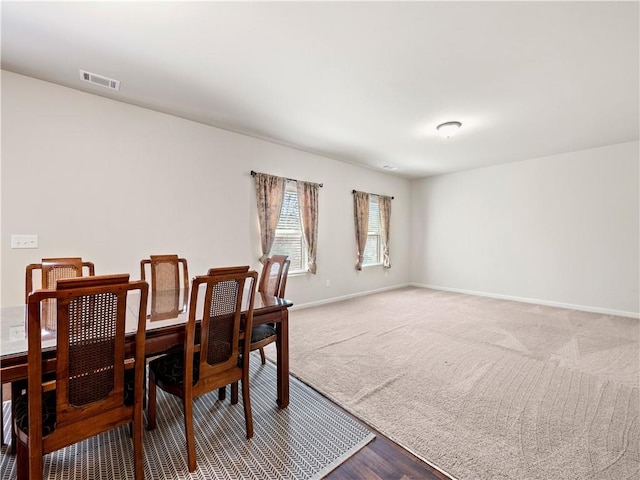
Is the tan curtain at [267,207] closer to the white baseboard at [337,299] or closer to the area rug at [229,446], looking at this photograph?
the white baseboard at [337,299]

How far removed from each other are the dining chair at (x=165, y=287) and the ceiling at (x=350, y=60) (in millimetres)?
1738

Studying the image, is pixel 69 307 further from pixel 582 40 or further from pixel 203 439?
pixel 582 40

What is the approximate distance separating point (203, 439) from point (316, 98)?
314 cm

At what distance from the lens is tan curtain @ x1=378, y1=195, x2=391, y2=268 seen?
6.52 m

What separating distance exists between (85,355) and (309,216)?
3891 millimetres

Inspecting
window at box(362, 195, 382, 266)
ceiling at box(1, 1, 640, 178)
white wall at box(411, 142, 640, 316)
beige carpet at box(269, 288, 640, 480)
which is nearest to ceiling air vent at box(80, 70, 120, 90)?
ceiling at box(1, 1, 640, 178)

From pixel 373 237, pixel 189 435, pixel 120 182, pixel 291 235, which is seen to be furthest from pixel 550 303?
pixel 120 182

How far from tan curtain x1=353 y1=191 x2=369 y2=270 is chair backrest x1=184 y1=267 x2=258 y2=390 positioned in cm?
424

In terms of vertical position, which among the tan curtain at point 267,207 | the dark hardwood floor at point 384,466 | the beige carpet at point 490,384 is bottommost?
the dark hardwood floor at point 384,466

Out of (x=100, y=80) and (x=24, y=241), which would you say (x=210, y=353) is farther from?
(x=100, y=80)

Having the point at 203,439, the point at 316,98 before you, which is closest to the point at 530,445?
the point at 203,439

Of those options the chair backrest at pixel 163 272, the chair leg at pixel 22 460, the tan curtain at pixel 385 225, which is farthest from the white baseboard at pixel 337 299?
the chair leg at pixel 22 460

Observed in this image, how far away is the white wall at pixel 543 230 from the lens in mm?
4609

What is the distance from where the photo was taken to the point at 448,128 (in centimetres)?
381
